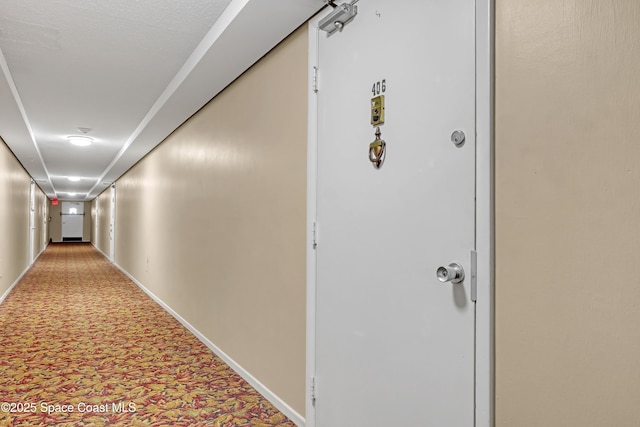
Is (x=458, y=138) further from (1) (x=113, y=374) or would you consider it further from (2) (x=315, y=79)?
(1) (x=113, y=374)

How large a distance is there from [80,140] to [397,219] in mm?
6546

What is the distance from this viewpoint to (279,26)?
2.74m

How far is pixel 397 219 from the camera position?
1.89m

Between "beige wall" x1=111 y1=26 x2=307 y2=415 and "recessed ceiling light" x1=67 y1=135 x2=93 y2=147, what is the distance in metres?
2.02

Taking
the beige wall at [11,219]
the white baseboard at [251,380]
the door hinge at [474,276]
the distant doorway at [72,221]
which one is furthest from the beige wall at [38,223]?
the door hinge at [474,276]

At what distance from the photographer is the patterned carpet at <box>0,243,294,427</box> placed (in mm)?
2768

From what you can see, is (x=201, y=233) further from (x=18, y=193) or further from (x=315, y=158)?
(x=18, y=193)

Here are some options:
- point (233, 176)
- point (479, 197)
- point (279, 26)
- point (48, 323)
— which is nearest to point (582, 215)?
point (479, 197)

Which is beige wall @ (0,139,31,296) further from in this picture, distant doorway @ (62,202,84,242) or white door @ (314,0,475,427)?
distant doorway @ (62,202,84,242)

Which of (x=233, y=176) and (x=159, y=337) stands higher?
(x=233, y=176)

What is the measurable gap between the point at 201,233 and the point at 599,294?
13.1 feet

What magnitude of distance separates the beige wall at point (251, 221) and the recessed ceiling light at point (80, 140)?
2023 millimetres

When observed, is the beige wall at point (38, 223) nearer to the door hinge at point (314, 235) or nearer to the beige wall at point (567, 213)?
the door hinge at point (314, 235)

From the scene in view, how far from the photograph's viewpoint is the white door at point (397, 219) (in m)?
1.60
